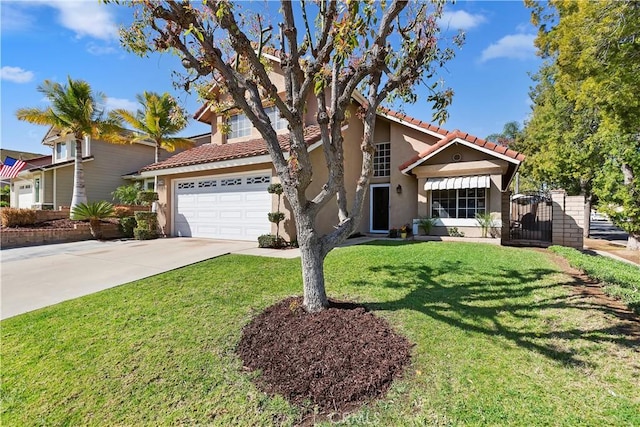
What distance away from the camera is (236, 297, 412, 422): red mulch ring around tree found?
3.75 metres

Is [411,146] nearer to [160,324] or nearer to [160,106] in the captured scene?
[160,324]

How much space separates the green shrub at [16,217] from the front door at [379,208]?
19931 mm

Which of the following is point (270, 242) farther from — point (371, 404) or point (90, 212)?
point (90, 212)

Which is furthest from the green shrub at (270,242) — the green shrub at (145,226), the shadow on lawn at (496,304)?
the green shrub at (145,226)

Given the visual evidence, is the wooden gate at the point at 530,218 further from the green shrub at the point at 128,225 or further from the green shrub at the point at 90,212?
the green shrub at the point at 90,212

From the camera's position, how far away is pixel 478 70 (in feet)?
30.6

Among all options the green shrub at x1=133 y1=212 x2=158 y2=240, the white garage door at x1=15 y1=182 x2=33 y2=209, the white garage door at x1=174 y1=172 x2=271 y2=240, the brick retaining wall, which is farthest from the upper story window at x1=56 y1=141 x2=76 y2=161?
the white garage door at x1=174 y1=172 x2=271 y2=240

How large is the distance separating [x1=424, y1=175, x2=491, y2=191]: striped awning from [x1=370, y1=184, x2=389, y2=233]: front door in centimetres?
319

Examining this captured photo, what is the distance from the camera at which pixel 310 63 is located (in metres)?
5.21

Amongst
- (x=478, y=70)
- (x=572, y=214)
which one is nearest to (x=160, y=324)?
(x=478, y=70)

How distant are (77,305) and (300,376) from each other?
565 centimetres

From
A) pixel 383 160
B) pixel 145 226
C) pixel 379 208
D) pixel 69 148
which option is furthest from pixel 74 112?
pixel 379 208

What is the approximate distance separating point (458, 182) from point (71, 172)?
30284 millimetres

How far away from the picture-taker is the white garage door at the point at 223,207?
45.5 ft
